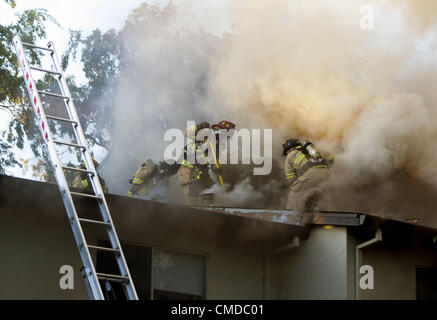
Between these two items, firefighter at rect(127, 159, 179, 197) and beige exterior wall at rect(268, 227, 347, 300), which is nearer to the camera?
beige exterior wall at rect(268, 227, 347, 300)

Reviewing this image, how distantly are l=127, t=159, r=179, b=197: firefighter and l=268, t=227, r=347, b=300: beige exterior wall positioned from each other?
4794 mm

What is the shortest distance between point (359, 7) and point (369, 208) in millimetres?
4224

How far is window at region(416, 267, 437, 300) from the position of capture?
9.19m

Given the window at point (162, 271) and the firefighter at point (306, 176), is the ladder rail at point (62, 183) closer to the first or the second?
the window at point (162, 271)

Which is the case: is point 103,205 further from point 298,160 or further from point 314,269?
point 298,160

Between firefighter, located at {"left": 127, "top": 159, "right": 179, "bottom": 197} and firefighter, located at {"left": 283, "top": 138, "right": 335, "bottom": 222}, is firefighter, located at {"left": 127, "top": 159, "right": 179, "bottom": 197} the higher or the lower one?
the higher one

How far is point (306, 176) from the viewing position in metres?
11.0

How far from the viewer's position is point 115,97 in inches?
792

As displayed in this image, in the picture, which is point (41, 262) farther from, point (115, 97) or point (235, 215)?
point (115, 97)

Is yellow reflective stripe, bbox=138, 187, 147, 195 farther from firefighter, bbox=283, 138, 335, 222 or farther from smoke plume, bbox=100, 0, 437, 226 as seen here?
firefighter, bbox=283, 138, 335, 222

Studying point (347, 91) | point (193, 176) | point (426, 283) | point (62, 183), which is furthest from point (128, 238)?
point (347, 91)

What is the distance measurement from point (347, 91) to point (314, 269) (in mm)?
7552

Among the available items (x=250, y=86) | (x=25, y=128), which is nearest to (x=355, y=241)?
(x=250, y=86)

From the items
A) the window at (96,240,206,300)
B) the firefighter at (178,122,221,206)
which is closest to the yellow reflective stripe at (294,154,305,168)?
the firefighter at (178,122,221,206)
